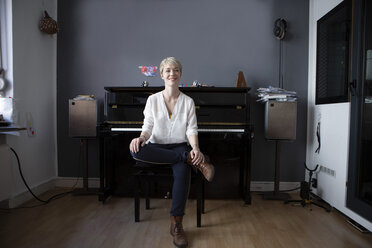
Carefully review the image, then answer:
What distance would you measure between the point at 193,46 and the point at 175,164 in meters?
1.53

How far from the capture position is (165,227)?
1.71 metres

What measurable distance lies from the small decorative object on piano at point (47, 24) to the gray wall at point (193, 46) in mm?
203

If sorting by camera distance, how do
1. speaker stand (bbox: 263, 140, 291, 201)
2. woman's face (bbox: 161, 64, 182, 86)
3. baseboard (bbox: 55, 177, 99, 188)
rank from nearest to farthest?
woman's face (bbox: 161, 64, 182, 86), speaker stand (bbox: 263, 140, 291, 201), baseboard (bbox: 55, 177, 99, 188)

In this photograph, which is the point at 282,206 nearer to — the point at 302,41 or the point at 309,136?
the point at 309,136

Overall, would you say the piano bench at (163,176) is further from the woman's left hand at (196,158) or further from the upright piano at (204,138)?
the upright piano at (204,138)

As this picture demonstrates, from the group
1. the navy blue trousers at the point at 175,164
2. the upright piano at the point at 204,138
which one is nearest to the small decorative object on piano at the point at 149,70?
the upright piano at the point at 204,138

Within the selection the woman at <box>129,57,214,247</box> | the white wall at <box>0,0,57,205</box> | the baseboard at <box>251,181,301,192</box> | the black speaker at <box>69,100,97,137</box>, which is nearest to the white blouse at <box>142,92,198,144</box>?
the woman at <box>129,57,214,247</box>

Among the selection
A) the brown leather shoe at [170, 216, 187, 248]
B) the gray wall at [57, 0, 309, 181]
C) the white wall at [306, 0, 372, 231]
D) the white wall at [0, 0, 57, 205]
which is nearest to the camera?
the brown leather shoe at [170, 216, 187, 248]

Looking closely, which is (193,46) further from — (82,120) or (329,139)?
(329,139)

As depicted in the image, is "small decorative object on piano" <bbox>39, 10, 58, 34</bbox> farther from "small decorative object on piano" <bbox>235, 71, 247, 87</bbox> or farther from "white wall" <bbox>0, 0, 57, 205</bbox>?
"small decorative object on piano" <bbox>235, 71, 247, 87</bbox>

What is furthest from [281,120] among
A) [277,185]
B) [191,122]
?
[191,122]

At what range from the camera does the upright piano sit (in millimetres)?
2156

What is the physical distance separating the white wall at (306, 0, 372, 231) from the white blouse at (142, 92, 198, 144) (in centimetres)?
135

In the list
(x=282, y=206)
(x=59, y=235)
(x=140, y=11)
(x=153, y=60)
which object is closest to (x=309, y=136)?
(x=282, y=206)
